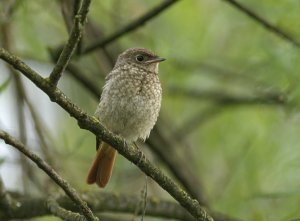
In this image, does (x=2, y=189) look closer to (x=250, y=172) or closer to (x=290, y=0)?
(x=250, y=172)

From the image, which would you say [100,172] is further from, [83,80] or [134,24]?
[134,24]

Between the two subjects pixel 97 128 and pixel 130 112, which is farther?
pixel 130 112

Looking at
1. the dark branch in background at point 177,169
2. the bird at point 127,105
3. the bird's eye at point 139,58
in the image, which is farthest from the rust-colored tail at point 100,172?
the dark branch in background at point 177,169

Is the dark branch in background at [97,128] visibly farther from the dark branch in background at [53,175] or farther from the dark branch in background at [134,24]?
the dark branch in background at [134,24]

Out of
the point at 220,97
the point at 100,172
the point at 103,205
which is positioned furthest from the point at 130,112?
the point at 220,97

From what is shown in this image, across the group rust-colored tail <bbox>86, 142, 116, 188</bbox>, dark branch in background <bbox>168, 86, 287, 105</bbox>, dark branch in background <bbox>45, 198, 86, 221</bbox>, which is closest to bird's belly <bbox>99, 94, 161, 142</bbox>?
rust-colored tail <bbox>86, 142, 116, 188</bbox>

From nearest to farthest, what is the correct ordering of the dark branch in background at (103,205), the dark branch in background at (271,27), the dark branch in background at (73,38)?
the dark branch in background at (73,38) → the dark branch in background at (103,205) → the dark branch in background at (271,27)

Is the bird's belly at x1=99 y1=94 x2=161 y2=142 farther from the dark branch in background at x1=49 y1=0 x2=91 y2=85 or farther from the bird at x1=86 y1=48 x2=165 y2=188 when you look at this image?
the dark branch in background at x1=49 y1=0 x2=91 y2=85
